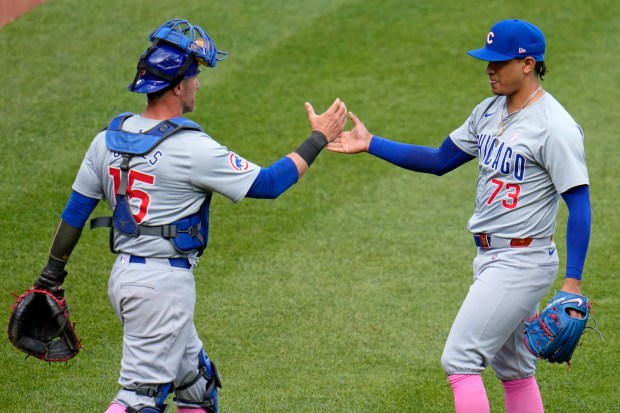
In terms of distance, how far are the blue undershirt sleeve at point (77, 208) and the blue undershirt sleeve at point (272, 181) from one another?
27.9 inches

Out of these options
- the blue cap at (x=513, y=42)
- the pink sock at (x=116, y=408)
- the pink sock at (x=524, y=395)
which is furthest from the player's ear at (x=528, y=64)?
the pink sock at (x=116, y=408)

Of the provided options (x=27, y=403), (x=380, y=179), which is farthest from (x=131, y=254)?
(x=380, y=179)

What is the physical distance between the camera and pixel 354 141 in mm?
5434

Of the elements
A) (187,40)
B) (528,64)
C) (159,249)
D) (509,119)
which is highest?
(528,64)

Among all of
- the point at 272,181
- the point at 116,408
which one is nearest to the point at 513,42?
the point at 272,181

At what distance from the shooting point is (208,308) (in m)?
6.67

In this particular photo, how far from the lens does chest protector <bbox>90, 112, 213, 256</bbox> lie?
428 centimetres

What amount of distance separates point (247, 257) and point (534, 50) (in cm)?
320

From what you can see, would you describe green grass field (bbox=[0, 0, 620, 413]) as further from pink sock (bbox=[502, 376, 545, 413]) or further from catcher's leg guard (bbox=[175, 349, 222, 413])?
catcher's leg guard (bbox=[175, 349, 222, 413])

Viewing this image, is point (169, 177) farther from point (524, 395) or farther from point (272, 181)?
point (524, 395)

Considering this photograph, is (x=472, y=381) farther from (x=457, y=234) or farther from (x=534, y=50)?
(x=457, y=234)

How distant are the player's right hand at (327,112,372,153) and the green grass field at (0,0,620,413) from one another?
1346 mm

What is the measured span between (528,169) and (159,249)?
167 cm

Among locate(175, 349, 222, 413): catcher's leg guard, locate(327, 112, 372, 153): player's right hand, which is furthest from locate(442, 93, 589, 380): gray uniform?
locate(175, 349, 222, 413): catcher's leg guard
